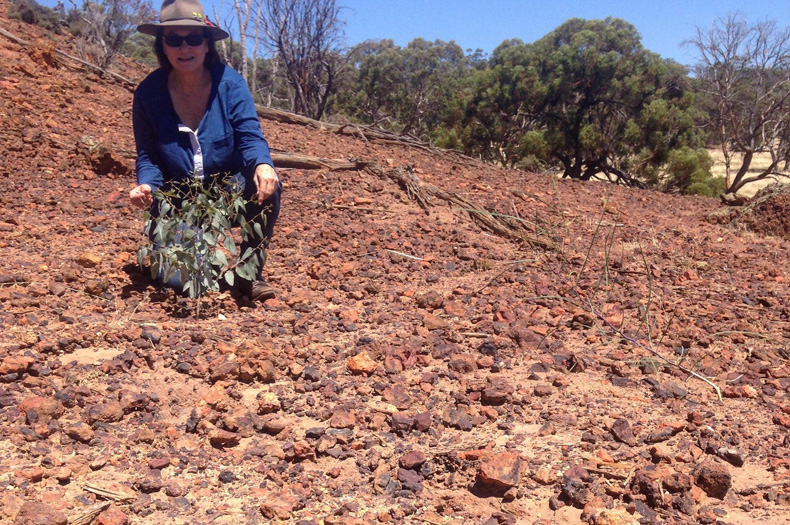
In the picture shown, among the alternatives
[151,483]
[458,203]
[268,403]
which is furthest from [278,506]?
[458,203]

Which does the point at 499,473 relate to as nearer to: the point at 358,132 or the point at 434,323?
the point at 434,323

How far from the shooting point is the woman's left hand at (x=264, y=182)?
2.73 m

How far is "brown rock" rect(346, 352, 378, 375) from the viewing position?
2307 mm

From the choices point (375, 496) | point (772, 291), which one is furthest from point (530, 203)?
point (375, 496)

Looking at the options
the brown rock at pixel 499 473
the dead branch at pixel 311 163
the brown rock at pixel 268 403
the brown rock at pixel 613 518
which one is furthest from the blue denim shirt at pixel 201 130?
the dead branch at pixel 311 163

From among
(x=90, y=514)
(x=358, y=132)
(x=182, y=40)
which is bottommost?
(x=90, y=514)

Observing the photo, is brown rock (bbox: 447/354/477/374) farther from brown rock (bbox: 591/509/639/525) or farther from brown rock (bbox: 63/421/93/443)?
brown rock (bbox: 63/421/93/443)

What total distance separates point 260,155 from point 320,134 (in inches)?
150

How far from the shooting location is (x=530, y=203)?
16.5 feet

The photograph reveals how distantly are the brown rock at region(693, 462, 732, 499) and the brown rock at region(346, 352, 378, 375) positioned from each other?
1.04 meters

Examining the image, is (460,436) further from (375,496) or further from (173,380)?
(173,380)

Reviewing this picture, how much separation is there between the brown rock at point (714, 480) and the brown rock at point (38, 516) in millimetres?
1534

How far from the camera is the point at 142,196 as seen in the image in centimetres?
274

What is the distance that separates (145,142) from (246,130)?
0.45 metres
